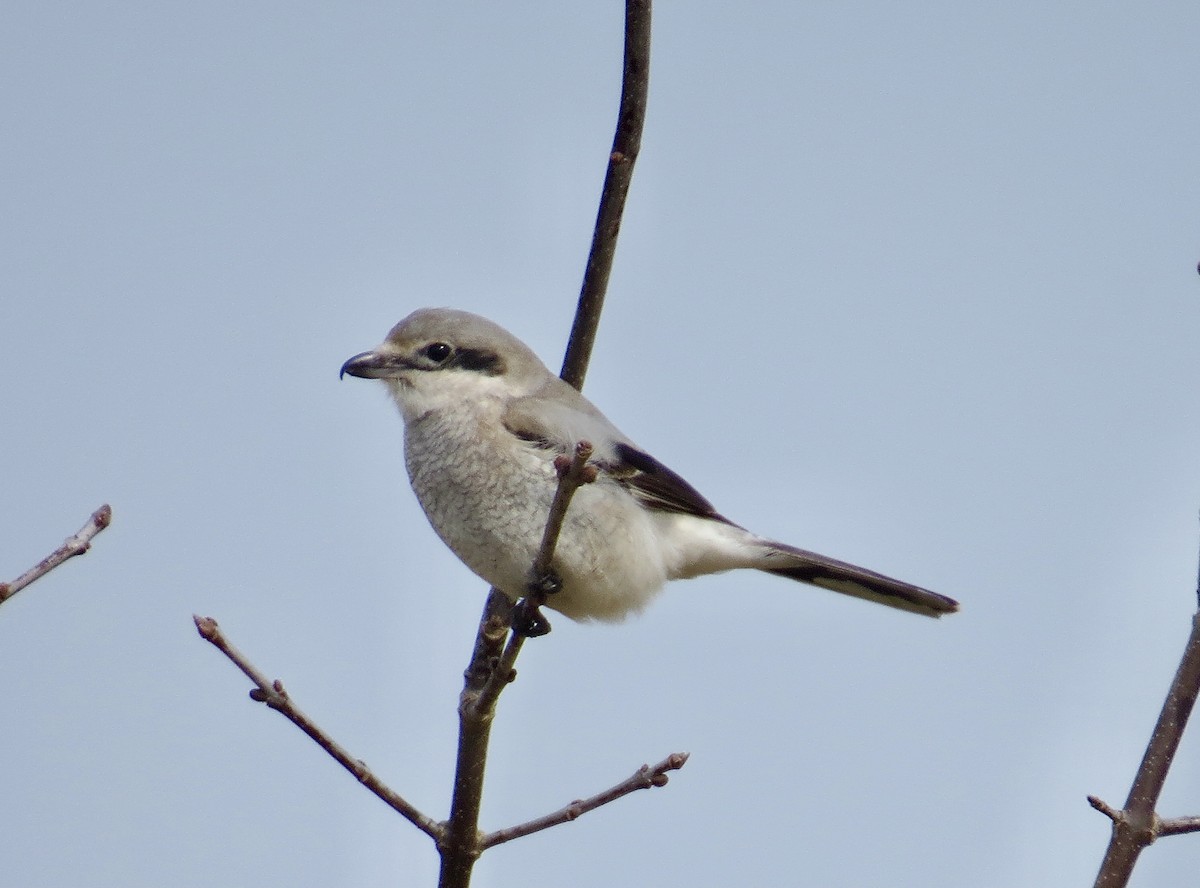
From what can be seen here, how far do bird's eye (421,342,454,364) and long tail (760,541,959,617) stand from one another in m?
1.14

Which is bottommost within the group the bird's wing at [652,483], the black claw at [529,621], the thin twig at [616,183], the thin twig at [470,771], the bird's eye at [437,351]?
the thin twig at [470,771]

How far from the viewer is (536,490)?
3475 mm

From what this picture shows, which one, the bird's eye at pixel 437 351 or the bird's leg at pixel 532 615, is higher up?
the bird's eye at pixel 437 351

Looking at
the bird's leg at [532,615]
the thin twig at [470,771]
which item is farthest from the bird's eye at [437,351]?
the thin twig at [470,771]

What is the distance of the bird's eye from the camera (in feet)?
12.9

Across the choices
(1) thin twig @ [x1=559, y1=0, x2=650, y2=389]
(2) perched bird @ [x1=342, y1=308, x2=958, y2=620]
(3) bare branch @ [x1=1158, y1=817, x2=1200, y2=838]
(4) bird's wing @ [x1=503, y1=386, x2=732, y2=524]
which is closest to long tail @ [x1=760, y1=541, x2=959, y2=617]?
(2) perched bird @ [x1=342, y1=308, x2=958, y2=620]

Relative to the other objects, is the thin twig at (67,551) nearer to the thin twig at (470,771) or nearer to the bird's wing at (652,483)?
the thin twig at (470,771)

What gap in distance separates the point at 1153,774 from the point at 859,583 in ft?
7.12

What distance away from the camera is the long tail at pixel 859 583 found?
4000mm

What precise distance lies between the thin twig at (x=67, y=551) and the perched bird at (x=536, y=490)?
1.39 metres

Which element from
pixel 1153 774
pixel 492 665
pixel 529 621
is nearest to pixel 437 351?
pixel 529 621

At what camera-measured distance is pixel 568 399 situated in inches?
144

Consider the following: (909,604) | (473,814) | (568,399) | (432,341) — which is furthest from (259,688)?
(909,604)

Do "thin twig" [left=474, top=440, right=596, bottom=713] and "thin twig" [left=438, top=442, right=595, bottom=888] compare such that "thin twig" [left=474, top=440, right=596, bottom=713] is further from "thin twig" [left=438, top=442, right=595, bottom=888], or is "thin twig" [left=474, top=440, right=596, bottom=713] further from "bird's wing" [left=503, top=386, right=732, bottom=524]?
"bird's wing" [left=503, top=386, right=732, bottom=524]
